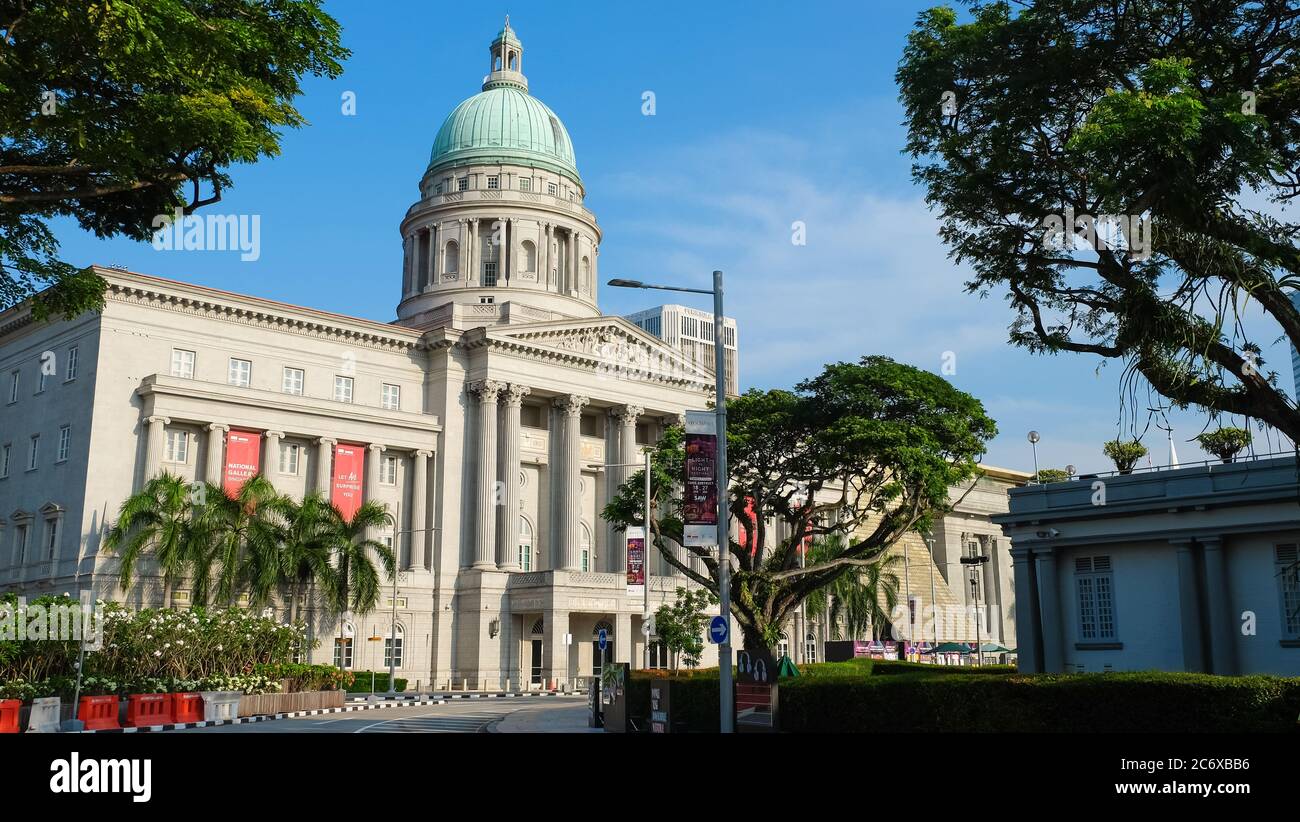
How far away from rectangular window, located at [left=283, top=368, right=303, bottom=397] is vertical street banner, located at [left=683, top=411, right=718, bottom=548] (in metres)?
42.3

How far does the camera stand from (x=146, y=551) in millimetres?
53312

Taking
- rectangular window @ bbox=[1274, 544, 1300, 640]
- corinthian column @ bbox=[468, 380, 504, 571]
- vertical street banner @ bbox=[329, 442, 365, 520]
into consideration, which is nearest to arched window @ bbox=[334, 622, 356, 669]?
vertical street banner @ bbox=[329, 442, 365, 520]

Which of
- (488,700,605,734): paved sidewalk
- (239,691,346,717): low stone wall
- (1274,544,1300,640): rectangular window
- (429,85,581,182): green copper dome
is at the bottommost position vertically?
(488,700,605,734): paved sidewalk

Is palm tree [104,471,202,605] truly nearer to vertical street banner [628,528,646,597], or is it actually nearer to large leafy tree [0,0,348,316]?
vertical street banner [628,528,646,597]

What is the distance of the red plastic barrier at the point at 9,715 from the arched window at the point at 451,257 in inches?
2203

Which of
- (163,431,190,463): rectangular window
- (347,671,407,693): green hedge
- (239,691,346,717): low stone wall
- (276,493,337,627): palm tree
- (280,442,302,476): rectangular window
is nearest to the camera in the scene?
(239,691,346,717): low stone wall

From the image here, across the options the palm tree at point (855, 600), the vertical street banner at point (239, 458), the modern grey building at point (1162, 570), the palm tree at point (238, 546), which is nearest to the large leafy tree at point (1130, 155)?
the modern grey building at point (1162, 570)

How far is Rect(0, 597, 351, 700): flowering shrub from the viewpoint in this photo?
Answer: 35469 millimetres

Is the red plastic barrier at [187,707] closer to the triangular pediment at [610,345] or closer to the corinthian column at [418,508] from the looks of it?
the corinthian column at [418,508]

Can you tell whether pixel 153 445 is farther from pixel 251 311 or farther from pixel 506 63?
pixel 506 63

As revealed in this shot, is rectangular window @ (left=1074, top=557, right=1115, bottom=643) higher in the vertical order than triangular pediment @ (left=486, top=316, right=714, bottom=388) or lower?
lower

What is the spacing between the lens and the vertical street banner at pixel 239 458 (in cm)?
5656

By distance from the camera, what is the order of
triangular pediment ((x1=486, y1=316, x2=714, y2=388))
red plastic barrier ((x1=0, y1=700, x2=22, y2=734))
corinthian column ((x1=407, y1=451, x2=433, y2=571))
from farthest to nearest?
triangular pediment ((x1=486, y1=316, x2=714, y2=388)), corinthian column ((x1=407, y1=451, x2=433, y2=571)), red plastic barrier ((x1=0, y1=700, x2=22, y2=734))

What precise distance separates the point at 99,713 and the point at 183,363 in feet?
98.4
